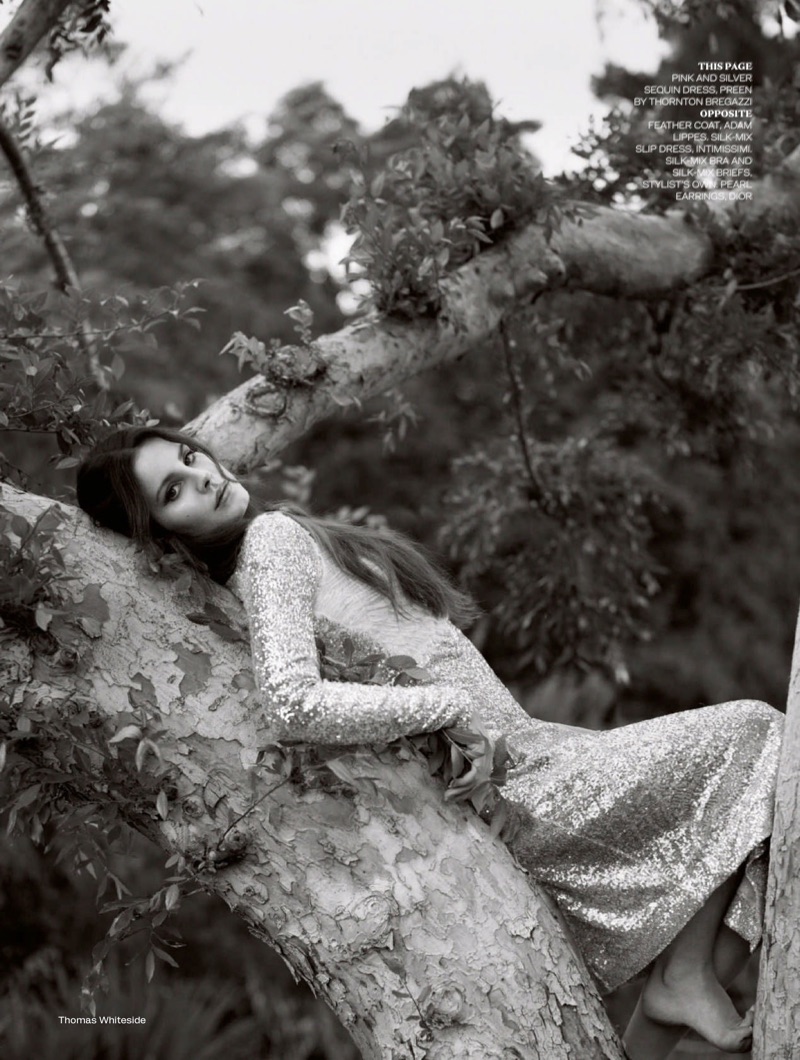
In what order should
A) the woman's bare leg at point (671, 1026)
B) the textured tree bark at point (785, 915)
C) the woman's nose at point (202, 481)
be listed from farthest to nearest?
the woman's nose at point (202, 481) < the woman's bare leg at point (671, 1026) < the textured tree bark at point (785, 915)

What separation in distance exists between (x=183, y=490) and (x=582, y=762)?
1001 millimetres

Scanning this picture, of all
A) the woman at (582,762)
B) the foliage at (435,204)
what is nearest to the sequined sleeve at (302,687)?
the woman at (582,762)

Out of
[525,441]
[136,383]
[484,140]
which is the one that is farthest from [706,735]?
[136,383]

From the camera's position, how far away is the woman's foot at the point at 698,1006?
222 centimetres

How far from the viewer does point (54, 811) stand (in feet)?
7.52

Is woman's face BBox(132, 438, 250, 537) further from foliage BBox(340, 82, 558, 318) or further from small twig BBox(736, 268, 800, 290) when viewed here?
small twig BBox(736, 268, 800, 290)

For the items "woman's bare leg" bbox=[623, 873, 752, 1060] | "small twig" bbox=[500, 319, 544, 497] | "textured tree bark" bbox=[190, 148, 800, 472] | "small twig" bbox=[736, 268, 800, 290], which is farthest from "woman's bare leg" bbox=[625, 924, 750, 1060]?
"small twig" bbox=[736, 268, 800, 290]

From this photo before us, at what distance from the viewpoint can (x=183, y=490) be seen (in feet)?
8.26

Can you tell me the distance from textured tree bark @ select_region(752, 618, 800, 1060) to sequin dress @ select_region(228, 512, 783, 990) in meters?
0.24

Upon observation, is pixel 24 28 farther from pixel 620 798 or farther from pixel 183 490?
pixel 620 798

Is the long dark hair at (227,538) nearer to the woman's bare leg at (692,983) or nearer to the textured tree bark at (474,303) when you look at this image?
the textured tree bark at (474,303)

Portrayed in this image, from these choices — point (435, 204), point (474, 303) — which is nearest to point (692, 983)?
point (474, 303)

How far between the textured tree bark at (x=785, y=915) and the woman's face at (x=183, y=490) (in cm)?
120

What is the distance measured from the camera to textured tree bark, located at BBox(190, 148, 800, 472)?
3.02 m
